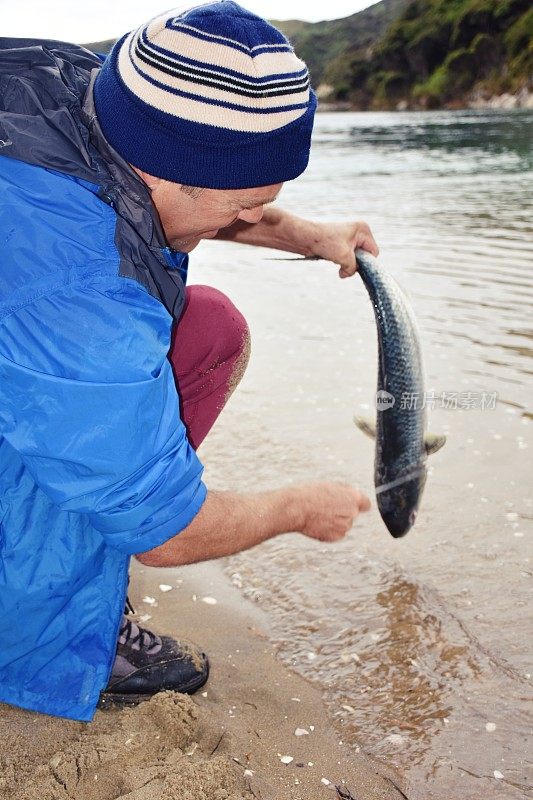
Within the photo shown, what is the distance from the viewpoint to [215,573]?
12.5 feet

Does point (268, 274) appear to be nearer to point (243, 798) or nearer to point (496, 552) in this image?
point (496, 552)

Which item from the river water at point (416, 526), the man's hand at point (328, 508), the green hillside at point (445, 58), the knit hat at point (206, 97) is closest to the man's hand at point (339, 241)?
the river water at point (416, 526)

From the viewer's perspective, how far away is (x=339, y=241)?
12.0 feet

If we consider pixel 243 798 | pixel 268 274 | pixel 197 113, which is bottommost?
pixel 268 274

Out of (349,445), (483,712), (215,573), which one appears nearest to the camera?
(483,712)

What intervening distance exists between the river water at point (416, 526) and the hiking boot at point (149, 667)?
0.43m

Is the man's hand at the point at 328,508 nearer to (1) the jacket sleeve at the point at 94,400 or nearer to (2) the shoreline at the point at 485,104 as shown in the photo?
(1) the jacket sleeve at the point at 94,400

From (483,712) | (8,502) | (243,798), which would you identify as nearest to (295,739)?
(243,798)

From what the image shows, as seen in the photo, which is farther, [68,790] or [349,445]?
[349,445]

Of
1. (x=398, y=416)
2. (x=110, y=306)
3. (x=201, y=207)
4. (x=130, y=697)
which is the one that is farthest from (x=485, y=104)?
(x=110, y=306)

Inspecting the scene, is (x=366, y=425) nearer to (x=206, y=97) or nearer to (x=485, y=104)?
(x=206, y=97)

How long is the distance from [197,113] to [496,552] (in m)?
2.69

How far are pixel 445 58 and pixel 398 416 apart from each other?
347 ft

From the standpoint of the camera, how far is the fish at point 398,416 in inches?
138
